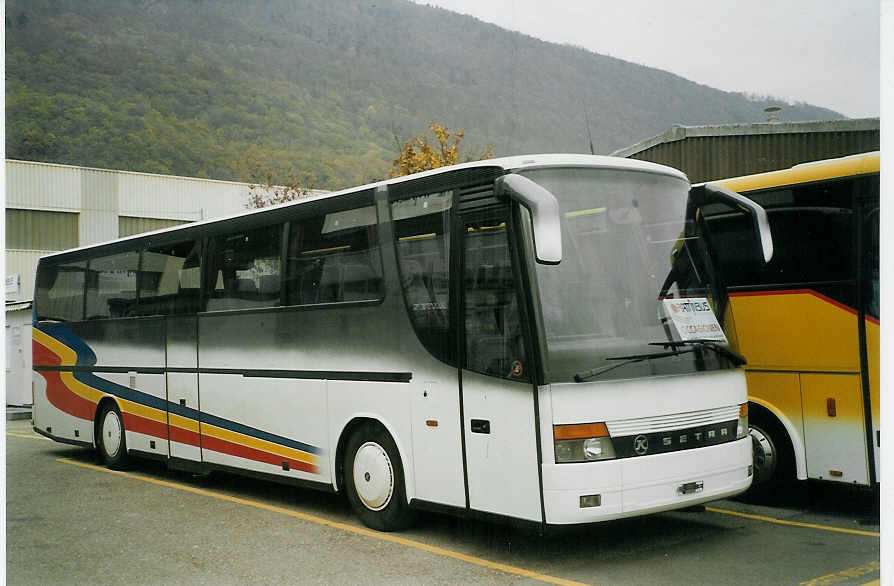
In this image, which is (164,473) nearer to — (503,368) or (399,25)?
(503,368)

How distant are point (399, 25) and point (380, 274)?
48.8m

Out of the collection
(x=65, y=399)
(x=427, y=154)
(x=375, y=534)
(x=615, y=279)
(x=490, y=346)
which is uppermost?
(x=427, y=154)

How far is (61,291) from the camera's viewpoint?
14.0 metres

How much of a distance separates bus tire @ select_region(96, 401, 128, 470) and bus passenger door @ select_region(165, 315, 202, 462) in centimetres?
→ 158

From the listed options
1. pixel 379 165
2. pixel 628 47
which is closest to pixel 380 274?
pixel 628 47

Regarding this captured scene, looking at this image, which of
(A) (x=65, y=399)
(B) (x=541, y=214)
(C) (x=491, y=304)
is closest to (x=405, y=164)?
(A) (x=65, y=399)

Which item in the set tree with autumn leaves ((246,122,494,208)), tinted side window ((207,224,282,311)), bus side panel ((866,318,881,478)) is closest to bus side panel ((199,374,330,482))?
tinted side window ((207,224,282,311))

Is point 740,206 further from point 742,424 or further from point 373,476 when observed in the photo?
point 373,476

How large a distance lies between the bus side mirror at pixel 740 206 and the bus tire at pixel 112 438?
8.85m

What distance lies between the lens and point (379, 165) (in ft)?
131

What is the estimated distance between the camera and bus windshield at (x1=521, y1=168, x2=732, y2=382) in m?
6.41

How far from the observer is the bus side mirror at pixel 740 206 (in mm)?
7430

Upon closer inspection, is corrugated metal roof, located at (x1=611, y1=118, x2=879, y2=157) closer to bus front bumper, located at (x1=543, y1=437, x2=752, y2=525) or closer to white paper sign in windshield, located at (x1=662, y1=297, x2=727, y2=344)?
white paper sign in windshield, located at (x1=662, y1=297, x2=727, y2=344)

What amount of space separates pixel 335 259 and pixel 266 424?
86.9 inches
